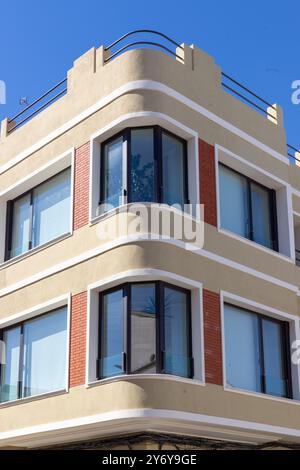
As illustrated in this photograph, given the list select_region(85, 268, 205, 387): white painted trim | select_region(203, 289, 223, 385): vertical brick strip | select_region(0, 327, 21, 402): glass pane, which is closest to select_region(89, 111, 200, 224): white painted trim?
select_region(85, 268, 205, 387): white painted trim

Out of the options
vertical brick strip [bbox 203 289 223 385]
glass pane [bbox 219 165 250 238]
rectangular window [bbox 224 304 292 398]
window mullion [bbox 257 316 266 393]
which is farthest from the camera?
glass pane [bbox 219 165 250 238]

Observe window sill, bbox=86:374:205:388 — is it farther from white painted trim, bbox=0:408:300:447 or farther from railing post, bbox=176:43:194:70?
railing post, bbox=176:43:194:70

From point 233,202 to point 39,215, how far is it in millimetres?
4574

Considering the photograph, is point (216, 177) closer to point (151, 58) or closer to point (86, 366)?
point (151, 58)

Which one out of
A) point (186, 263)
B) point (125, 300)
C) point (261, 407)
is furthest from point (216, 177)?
point (261, 407)

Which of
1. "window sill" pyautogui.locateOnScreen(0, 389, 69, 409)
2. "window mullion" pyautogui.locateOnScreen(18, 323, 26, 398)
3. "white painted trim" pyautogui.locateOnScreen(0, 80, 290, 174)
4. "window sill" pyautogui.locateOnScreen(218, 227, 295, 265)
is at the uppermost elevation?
"white painted trim" pyautogui.locateOnScreen(0, 80, 290, 174)

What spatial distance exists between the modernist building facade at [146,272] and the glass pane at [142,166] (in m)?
0.03

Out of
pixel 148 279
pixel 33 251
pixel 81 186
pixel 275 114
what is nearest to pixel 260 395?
pixel 148 279

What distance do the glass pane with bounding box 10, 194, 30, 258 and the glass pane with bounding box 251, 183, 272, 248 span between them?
5.41 metres

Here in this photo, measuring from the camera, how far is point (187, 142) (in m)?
16.5

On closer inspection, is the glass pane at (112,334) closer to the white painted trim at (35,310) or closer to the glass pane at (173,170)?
the white painted trim at (35,310)

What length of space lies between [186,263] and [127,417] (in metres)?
3.29

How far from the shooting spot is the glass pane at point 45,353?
15945 mm

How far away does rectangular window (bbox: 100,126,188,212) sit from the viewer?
15.4 metres
